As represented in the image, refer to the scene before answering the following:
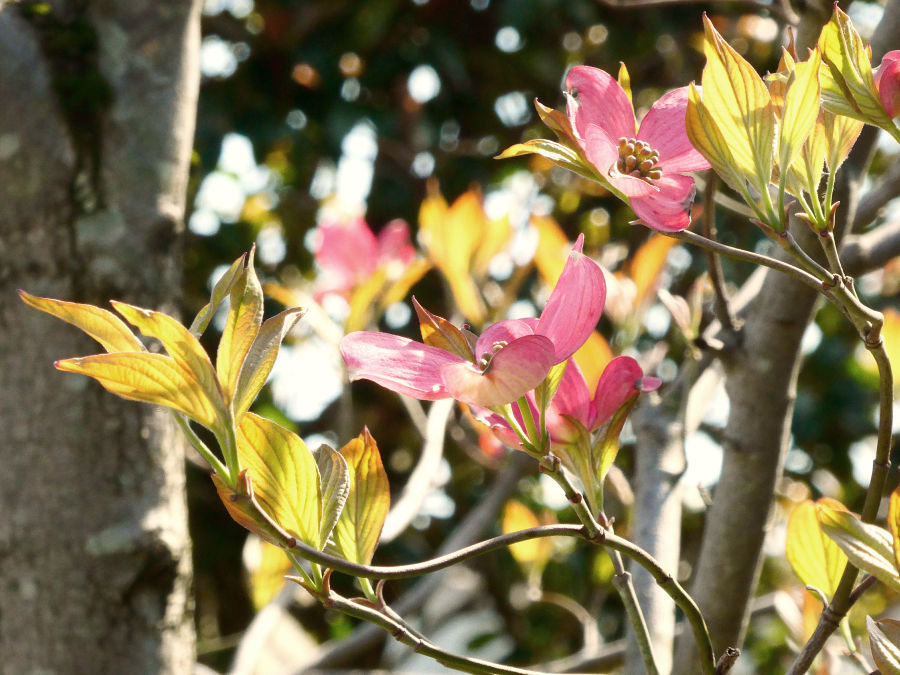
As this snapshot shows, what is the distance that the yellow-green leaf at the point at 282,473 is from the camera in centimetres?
32

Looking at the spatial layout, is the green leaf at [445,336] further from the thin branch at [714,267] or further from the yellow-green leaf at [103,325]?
the thin branch at [714,267]

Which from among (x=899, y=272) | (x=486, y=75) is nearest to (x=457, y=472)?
(x=486, y=75)

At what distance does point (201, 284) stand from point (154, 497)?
1.08 meters

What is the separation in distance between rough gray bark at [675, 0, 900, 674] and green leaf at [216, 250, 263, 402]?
1.32 ft

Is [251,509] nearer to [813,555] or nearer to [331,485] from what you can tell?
[331,485]

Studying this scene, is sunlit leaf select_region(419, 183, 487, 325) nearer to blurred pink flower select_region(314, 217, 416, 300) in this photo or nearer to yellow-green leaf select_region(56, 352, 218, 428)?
blurred pink flower select_region(314, 217, 416, 300)

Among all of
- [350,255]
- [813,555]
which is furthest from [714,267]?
[350,255]

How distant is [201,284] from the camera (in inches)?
67.9

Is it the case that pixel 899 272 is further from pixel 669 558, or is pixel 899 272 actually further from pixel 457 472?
pixel 669 558

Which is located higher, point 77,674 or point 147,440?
point 147,440

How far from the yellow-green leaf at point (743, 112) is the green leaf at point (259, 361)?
0.16 meters

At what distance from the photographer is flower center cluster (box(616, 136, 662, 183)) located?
0.35 meters

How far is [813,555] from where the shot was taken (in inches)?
16.2

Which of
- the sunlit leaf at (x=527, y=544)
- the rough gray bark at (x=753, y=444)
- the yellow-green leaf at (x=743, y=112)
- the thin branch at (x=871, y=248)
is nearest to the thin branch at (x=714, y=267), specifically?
the rough gray bark at (x=753, y=444)
